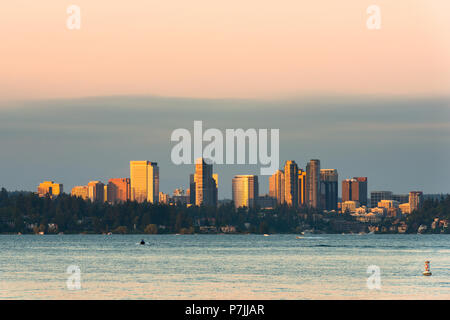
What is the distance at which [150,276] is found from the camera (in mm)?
95812

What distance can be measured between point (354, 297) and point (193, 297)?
44.2ft

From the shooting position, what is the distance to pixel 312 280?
3487 inches
